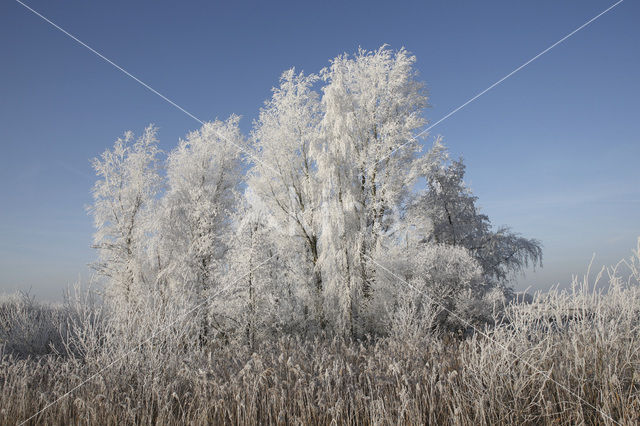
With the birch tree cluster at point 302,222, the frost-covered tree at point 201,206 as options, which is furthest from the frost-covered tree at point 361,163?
the frost-covered tree at point 201,206

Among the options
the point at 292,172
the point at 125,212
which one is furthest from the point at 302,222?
the point at 125,212

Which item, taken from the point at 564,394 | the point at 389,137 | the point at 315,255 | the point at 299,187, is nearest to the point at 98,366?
the point at 564,394

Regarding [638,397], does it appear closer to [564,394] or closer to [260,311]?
[564,394]

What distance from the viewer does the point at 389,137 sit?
13.1 m

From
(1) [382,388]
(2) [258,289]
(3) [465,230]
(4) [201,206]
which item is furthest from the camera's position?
(3) [465,230]

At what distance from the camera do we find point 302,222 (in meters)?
13.0

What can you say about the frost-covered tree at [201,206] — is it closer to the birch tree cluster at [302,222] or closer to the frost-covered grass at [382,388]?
the birch tree cluster at [302,222]

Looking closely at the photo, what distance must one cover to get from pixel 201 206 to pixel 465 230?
13.2 m

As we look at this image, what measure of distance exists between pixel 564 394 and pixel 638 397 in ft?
2.26

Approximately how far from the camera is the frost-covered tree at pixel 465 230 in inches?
681

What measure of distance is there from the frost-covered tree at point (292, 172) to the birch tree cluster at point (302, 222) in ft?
0.18

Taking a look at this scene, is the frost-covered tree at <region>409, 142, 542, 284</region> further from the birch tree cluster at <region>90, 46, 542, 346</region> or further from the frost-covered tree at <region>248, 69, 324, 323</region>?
the frost-covered tree at <region>248, 69, 324, 323</region>

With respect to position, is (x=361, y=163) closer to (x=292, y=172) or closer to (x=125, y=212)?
(x=292, y=172)

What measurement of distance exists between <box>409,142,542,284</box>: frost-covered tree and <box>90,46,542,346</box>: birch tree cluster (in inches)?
44.7
